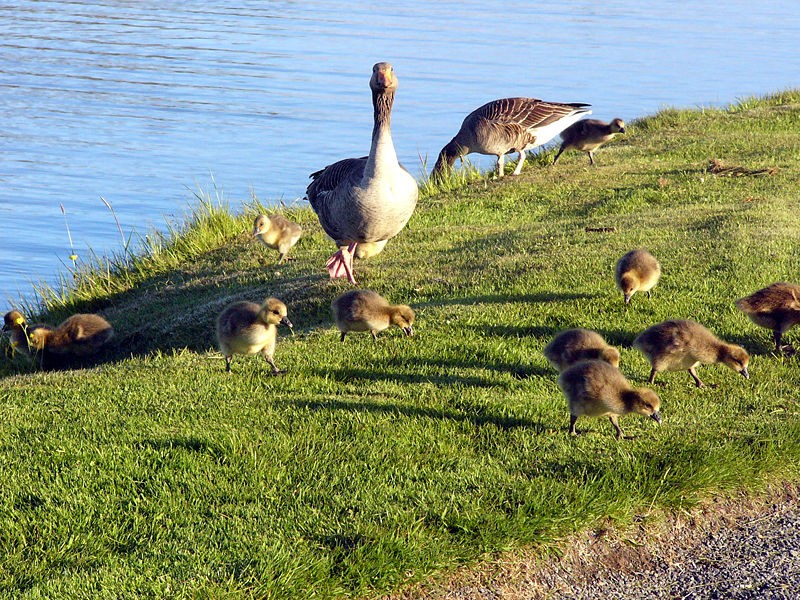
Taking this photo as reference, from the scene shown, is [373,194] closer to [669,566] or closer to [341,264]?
[341,264]

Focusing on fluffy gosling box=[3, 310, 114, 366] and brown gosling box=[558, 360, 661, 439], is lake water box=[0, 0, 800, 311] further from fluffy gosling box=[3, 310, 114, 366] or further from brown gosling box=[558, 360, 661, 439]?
brown gosling box=[558, 360, 661, 439]

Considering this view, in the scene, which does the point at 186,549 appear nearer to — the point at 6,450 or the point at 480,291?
the point at 6,450

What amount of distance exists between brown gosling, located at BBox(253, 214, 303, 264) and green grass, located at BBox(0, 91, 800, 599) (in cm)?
77

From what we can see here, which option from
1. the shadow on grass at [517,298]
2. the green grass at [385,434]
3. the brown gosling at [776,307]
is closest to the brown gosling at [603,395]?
the green grass at [385,434]

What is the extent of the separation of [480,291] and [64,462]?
177 inches

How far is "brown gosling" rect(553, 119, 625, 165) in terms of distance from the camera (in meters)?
16.5

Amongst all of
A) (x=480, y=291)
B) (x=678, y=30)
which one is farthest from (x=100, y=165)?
(x=678, y=30)

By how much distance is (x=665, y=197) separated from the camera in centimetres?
1379

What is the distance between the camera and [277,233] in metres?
12.1

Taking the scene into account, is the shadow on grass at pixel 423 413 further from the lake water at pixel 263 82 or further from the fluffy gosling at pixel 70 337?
the lake water at pixel 263 82

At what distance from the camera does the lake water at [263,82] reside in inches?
780

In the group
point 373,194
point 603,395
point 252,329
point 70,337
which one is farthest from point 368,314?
point 70,337

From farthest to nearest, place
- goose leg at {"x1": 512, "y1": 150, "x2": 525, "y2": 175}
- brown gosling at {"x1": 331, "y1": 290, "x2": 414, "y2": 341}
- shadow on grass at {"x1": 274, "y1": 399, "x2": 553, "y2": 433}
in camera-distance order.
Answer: goose leg at {"x1": 512, "y1": 150, "x2": 525, "y2": 175}
brown gosling at {"x1": 331, "y1": 290, "x2": 414, "y2": 341}
shadow on grass at {"x1": 274, "y1": 399, "x2": 553, "y2": 433}

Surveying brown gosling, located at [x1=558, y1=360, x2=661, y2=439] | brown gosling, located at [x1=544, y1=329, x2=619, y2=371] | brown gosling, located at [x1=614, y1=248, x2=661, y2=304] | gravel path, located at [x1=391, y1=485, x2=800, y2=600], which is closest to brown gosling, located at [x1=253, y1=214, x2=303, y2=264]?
brown gosling, located at [x1=614, y1=248, x2=661, y2=304]
